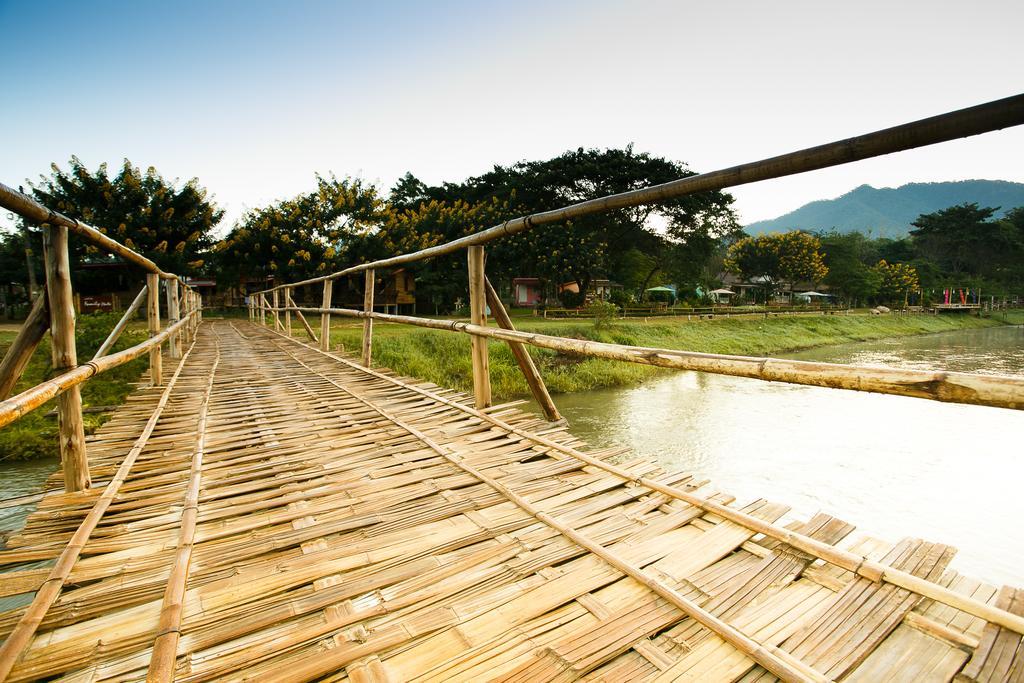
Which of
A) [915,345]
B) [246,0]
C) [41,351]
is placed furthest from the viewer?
[915,345]

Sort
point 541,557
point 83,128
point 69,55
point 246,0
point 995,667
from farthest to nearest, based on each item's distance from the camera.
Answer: point 83,128, point 69,55, point 246,0, point 541,557, point 995,667

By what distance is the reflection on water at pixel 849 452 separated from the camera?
12.9 feet

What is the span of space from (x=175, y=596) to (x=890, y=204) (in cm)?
19970

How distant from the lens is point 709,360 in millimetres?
1318

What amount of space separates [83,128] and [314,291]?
19.1m

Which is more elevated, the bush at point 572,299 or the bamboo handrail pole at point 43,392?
the bush at point 572,299

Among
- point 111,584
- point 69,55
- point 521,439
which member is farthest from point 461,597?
point 69,55

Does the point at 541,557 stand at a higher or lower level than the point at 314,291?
lower

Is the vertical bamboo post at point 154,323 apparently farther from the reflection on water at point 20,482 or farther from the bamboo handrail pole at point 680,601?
the bamboo handrail pole at point 680,601

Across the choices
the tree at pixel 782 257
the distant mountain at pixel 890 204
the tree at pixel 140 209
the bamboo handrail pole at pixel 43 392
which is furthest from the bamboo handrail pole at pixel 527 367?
the distant mountain at pixel 890 204

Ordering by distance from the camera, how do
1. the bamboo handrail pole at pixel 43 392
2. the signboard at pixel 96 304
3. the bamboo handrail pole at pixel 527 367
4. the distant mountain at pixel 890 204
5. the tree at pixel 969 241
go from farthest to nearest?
the distant mountain at pixel 890 204
the tree at pixel 969 241
the signboard at pixel 96 304
the bamboo handrail pole at pixel 527 367
the bamboo handrail pole at pixel 43 392

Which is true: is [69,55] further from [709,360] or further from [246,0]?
[709,360]

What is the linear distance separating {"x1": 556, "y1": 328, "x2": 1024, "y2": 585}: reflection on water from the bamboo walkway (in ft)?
3.15

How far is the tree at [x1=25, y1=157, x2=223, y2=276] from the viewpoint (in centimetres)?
1669
